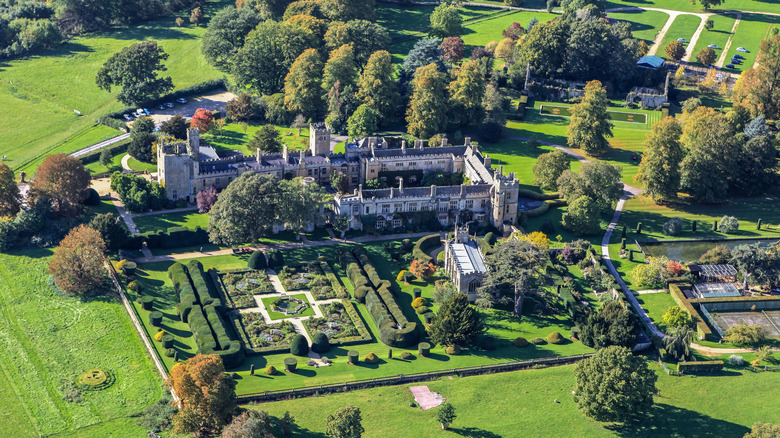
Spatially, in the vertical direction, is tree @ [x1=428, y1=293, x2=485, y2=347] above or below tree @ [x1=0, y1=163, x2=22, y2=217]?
below

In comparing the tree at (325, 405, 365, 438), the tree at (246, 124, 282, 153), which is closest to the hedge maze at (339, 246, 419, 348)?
the tree at (325, 405, 365, 438)

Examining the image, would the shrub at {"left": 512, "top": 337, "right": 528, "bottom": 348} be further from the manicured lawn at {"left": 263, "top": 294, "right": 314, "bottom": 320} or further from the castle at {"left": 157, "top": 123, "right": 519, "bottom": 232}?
the castle at {"left": 157, "top": 123, "right": 519, "bottom": 232}

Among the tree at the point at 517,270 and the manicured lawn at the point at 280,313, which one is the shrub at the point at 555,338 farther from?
the manicured lawn at the point at 280,313

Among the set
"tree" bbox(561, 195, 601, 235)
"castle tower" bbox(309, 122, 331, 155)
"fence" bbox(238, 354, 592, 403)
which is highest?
"castle tower" bbox(309, 122, 331, 155)

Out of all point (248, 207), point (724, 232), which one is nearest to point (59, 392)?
point (248, 207)

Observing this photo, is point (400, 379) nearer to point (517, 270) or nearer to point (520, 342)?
point (520, 342)

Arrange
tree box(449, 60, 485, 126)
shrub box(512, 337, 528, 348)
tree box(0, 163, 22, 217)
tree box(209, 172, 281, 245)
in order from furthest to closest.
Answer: tree box(449, 60, 485, 126) → tree box(0, 163, 22, 217) → tree box(209, 172, 281, 245) → shrub box(512, 337, 528, 348)

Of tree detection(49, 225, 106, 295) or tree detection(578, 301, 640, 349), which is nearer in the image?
tree detection(578, 301, 640, 349)

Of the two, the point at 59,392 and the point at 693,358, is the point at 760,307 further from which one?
the point at 59,392
